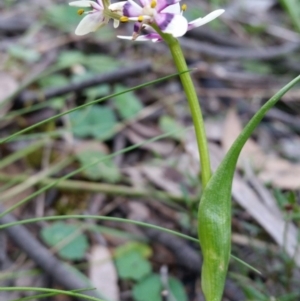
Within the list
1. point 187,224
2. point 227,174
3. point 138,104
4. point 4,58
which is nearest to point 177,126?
point 138,104

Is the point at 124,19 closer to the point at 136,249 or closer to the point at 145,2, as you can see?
the point at 145,2

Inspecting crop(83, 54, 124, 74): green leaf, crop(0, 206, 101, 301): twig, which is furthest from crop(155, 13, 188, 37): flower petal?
crop(83, 54, 124, 74): green leaf

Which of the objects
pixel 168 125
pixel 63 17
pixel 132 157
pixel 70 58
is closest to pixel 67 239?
pixel 132 157

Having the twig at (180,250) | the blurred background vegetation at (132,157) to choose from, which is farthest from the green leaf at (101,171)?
the twig at (180,250)

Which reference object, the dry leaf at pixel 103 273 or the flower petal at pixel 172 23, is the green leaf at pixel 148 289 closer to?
the dry leaf at pixel 103 273

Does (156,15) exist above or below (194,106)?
above

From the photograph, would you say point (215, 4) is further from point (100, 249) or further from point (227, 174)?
point (227, 174)
